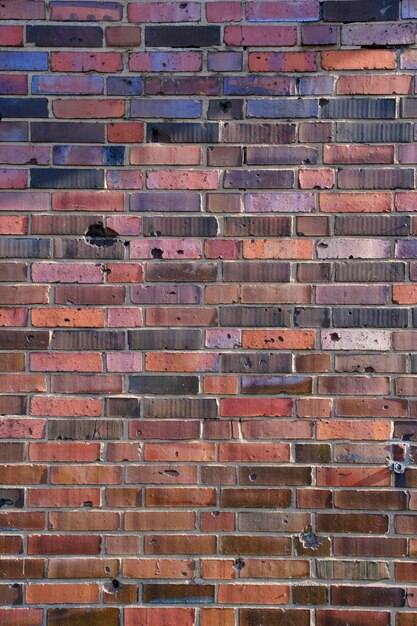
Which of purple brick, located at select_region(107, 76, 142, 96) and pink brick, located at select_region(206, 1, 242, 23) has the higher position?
pink brick, located at select_region(206, 1, 242, 23)

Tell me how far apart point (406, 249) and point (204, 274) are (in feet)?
2.07

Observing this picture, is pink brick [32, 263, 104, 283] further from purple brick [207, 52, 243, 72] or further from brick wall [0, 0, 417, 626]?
purple brick [207, 52, 243, 72]

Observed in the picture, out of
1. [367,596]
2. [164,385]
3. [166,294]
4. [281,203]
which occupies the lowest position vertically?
[367,596]

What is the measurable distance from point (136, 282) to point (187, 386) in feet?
1.18

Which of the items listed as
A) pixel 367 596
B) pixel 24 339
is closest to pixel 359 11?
pixel 24 339

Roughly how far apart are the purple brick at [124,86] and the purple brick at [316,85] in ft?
1.65

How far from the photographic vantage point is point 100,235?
1781 millimetres

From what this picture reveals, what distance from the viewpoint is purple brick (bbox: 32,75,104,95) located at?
1.77 meters

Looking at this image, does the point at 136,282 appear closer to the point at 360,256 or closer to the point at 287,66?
the point at 360,256

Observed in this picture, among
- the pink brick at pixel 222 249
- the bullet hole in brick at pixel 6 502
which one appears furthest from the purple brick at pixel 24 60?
the bullet hole in brick at pixel 6 502

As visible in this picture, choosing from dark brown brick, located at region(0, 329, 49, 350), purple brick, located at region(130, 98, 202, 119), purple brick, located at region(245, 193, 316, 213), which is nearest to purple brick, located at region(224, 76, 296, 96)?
purple brick, located at region(130, 98, 202, 119)

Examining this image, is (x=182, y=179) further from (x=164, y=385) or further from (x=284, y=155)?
(x=164, y=385)

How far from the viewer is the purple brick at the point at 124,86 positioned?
178 cm

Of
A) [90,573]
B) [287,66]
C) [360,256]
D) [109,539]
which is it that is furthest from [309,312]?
[90,573]
